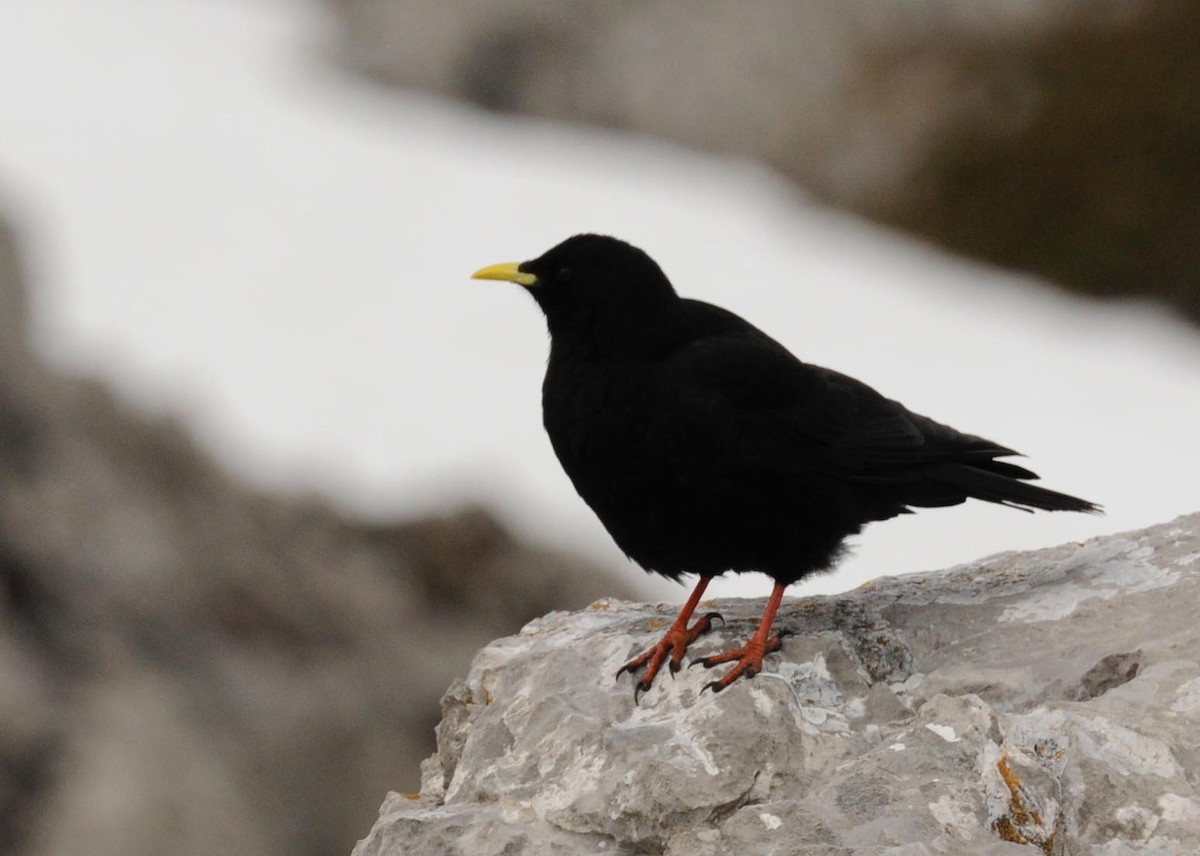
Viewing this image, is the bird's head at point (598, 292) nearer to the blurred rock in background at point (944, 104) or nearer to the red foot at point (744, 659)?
the red foot at point (744, 659)

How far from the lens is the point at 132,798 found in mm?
10086

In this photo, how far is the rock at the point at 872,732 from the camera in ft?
14.6

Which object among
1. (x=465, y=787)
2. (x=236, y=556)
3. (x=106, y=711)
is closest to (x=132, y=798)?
(x=106, y=711)

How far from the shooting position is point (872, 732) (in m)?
5.13

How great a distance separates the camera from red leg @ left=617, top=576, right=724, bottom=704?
5.53 metres

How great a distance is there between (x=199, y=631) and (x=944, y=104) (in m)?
21.2

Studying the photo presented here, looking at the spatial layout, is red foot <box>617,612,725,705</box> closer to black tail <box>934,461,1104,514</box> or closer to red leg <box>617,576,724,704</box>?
red leg <box>617,576,724,704</box>

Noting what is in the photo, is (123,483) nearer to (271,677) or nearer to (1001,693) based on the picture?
(271,677)

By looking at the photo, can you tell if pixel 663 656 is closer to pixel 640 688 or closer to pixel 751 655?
pixel 640 688

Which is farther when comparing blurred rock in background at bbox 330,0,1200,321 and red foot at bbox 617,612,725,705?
blurred rock in background at bbox 330,0,1200,321

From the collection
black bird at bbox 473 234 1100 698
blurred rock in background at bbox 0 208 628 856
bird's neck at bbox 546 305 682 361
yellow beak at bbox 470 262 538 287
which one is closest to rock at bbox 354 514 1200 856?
black bird at bbox 473 234 1100 698

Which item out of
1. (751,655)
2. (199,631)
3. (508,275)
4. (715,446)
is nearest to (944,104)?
(199,631)

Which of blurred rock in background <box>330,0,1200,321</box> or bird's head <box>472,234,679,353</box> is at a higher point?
blurred rock in background <box>330,0,1200,321</box>

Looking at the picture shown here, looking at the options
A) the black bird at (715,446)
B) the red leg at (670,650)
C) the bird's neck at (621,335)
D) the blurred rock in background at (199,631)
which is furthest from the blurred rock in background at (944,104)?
the red leg at (670,650)
